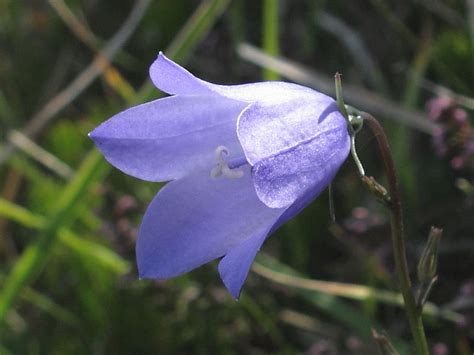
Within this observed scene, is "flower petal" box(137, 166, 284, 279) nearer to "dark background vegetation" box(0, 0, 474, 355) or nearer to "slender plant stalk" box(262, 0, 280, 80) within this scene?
"dark background vegetation" box(0, 0, 474, 355)

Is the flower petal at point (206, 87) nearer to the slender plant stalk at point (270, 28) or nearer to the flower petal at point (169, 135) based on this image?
the flower petal at point (169, 135)

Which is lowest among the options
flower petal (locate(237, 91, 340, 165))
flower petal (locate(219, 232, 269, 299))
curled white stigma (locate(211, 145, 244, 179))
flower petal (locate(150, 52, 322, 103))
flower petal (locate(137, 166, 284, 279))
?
flower petal (locate(137, 166, 284, 279))

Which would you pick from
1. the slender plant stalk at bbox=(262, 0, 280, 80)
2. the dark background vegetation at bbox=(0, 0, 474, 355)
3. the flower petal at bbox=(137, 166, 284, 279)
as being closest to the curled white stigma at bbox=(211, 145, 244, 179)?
the flower petal at bbox=(137, 166, 284, 279)

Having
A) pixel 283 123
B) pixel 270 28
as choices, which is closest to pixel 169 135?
pixel 283 123

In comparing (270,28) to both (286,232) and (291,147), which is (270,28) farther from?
(291,147)

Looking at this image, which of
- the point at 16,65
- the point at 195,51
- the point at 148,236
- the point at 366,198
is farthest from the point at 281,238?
the point at 16,65

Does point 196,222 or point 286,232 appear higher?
point 196,222
